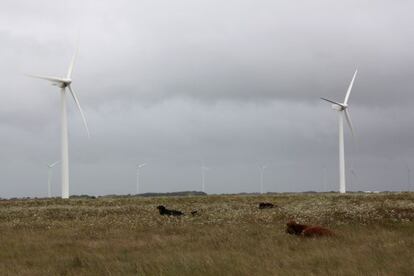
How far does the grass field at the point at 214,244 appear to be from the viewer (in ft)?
54.3

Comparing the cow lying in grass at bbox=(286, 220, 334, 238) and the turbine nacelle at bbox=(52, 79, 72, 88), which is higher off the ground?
the turbine nacelle at bbox=(52, 79, 72, 88)

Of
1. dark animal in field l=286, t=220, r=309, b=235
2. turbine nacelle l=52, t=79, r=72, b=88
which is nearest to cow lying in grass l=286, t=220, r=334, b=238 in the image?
dark animal in field l=286, t=220, r=309, b=235

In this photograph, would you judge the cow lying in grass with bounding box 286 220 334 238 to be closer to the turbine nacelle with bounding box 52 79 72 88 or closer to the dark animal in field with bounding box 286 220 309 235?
the dark animal in field with bounding box 286 220 309 235

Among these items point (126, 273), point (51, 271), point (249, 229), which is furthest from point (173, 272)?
point (249, 229)

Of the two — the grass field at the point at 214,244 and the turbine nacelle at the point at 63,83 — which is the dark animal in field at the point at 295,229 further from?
the turbine nacelle at the point at 63,83

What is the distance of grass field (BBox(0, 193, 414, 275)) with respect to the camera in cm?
1655

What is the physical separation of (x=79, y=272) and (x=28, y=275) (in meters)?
1.40

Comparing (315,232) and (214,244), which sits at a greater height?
(315,232)

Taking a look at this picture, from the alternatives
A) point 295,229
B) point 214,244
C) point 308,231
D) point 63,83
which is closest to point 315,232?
point 308,231

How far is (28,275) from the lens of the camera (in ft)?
53.9

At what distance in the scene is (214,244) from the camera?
74.4 ft

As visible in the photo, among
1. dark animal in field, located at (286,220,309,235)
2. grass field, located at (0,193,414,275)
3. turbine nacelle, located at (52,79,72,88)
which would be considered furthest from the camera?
turbine nacelle, located at (52,79,72,88)

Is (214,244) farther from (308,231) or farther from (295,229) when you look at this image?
(295,229)

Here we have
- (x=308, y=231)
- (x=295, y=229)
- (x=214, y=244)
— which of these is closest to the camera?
(x=214, y=244)
